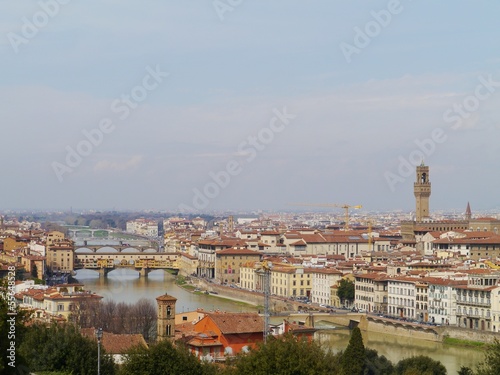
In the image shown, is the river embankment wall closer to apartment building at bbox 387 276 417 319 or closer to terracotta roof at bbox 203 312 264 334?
apartment building at bbox 387 276 417 319

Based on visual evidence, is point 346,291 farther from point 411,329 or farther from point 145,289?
point 145,289

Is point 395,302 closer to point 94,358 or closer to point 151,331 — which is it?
point 151,331

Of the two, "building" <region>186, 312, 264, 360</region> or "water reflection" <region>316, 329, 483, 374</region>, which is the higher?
"building" <region>186, 312, 264, 360</region>

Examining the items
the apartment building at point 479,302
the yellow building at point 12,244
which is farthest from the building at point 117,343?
the yellow building at point 12,244

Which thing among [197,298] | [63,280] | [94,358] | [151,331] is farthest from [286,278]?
[94,358]

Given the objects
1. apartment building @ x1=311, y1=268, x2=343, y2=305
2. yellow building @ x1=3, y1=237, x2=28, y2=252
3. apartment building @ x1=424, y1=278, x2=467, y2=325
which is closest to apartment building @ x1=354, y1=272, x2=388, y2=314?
apartment building @ x1=311, y1=268, x2=343, y2=305
